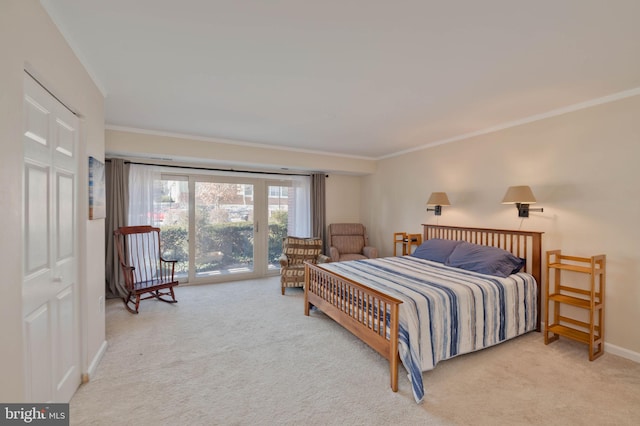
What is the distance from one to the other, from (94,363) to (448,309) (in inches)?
123

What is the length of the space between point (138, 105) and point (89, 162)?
1.07 metres

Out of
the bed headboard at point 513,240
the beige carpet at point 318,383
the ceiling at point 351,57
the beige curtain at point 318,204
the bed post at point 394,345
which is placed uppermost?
the ceiling at point 351,57

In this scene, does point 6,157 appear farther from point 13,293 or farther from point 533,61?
point 533,61

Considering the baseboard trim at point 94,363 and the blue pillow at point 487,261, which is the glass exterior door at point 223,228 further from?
the blue pillow at point 487,261

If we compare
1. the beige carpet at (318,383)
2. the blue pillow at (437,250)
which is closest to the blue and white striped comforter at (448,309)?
the beige carpet at (318,383)

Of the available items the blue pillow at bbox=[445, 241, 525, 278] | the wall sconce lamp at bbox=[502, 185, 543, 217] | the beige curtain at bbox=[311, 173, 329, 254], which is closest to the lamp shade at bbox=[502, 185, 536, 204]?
the wall sconce lamp at bbox=[502, 185, 543, 217]

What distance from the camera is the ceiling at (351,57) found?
1.62 meters

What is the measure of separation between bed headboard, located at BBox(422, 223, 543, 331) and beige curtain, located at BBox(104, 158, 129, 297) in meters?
5.03

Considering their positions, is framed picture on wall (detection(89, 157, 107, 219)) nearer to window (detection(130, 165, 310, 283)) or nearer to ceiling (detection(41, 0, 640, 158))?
ceiling (detection(41, 0, 640, 158))

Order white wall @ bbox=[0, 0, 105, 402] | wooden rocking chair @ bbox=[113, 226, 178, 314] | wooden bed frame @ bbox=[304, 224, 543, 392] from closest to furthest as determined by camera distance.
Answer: white wall @ bbox=[0, 0, 105, 402]
wooden bed frame @ bbox=[304, 224, 543, 392]
wooden rocking chair @ bbox=[113, 226, 178, 314]

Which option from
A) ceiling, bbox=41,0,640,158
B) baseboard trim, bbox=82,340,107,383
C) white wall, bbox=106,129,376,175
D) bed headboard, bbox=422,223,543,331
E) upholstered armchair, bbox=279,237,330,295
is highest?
ceiling, bbox=41,0,640,158

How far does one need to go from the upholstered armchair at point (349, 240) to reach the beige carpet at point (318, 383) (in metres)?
2.43

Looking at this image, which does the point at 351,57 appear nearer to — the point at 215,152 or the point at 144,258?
the point at 215,152

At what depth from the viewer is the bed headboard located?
10.8 feet
